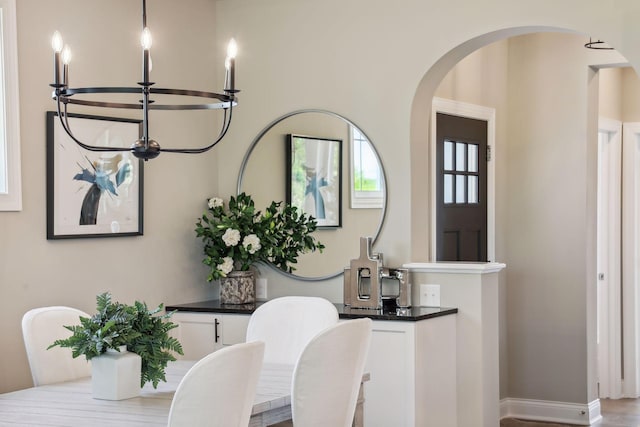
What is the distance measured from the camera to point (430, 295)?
4.43m

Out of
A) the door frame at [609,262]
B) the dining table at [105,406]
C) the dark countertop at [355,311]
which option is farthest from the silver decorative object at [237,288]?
the door frame at [609,262]

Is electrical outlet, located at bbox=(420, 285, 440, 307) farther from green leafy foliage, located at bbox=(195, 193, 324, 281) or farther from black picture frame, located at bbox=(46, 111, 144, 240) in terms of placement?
black picture frame, located at bbox=(46, 111, 144, 240)

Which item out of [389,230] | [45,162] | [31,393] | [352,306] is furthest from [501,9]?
[31,393]

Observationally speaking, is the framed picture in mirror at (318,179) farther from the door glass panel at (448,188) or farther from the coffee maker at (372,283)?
the door glass panel at (448,188)

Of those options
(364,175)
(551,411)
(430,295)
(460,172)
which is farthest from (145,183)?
(551,411)

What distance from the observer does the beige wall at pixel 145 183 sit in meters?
3.88

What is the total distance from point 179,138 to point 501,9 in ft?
5.90

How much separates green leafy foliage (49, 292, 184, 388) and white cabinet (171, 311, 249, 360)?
137 centimetres

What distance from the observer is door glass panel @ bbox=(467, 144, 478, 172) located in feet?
18.2

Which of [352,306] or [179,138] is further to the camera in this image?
[179,138]

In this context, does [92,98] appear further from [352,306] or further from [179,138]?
[352,306]

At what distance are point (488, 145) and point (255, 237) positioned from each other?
1839 millimetres

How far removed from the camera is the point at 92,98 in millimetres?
4277

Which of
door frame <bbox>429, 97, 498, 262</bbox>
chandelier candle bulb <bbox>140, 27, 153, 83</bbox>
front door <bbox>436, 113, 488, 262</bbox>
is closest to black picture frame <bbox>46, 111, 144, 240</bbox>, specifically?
chandelier candle bulb <bbox>140, 27, 153, 83</bbox>
